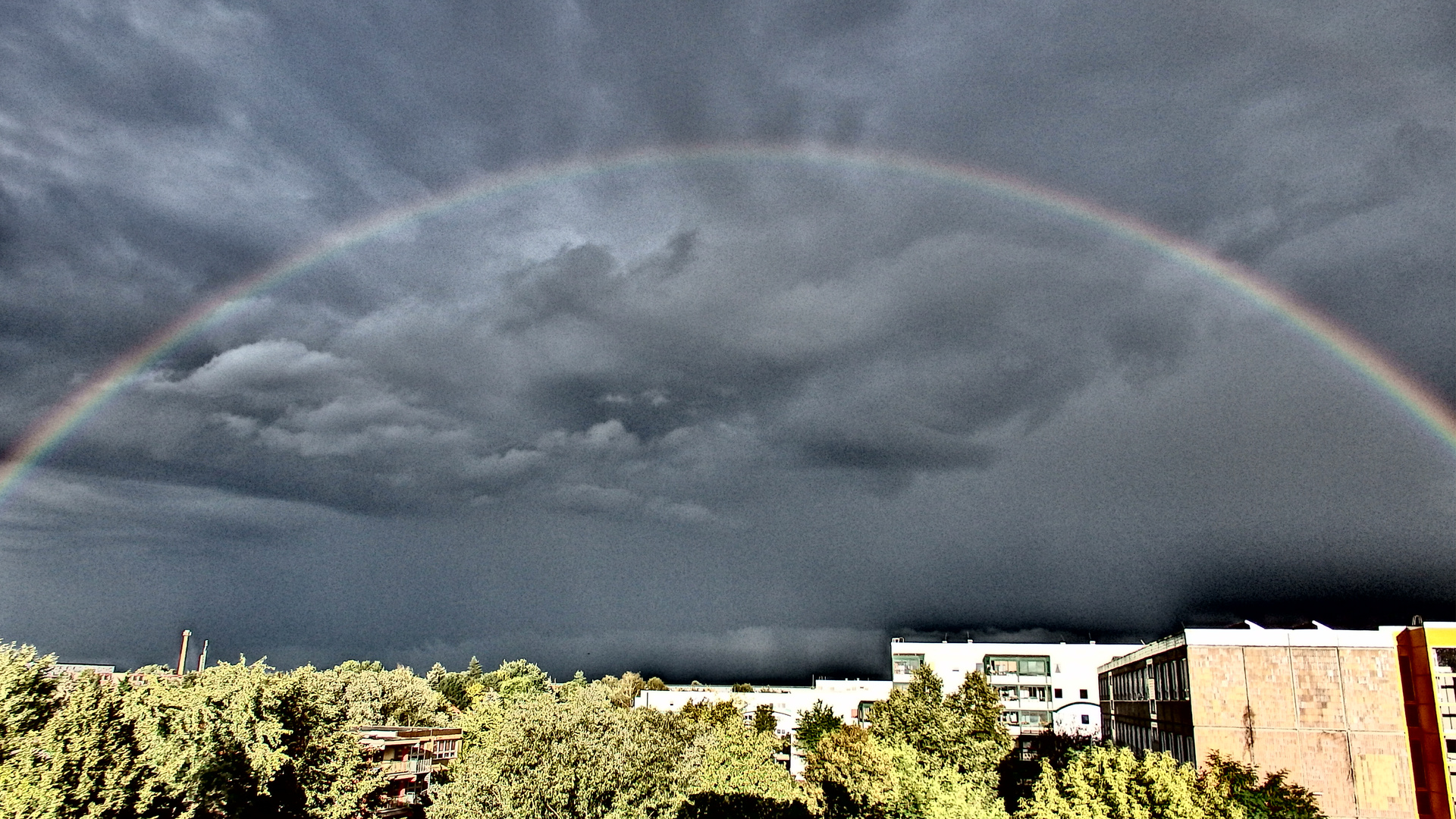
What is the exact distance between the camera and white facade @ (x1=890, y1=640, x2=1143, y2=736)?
439 feet

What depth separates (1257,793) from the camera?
46.6m

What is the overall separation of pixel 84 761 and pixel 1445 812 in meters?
72.7

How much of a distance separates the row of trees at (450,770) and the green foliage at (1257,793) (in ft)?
0.45

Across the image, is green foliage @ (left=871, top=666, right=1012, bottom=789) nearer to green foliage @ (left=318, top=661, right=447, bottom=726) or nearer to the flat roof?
the flat roof

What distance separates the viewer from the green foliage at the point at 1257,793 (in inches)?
1693

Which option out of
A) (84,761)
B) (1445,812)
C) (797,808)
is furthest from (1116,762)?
(84,761)

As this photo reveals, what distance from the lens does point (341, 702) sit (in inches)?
2004

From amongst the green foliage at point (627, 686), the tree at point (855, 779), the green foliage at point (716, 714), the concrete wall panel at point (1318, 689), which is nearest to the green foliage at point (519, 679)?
the green foliage at point (627, 686)

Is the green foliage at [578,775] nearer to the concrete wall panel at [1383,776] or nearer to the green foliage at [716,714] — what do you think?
the green foliage at [716,714]

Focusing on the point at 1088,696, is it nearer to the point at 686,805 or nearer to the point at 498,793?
the point at 686,805

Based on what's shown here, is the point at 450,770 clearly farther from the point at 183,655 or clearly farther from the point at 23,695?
the point at 183,655

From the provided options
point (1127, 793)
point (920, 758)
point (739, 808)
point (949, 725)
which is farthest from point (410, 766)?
point (1127, 793)

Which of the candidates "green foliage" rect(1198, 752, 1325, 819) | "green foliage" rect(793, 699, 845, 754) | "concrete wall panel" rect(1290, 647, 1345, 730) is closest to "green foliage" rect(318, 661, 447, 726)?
"green foliage" rect(793, 699, 845, 754)

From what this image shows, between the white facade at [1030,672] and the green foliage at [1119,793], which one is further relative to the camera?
the white facade at [1030,672]
